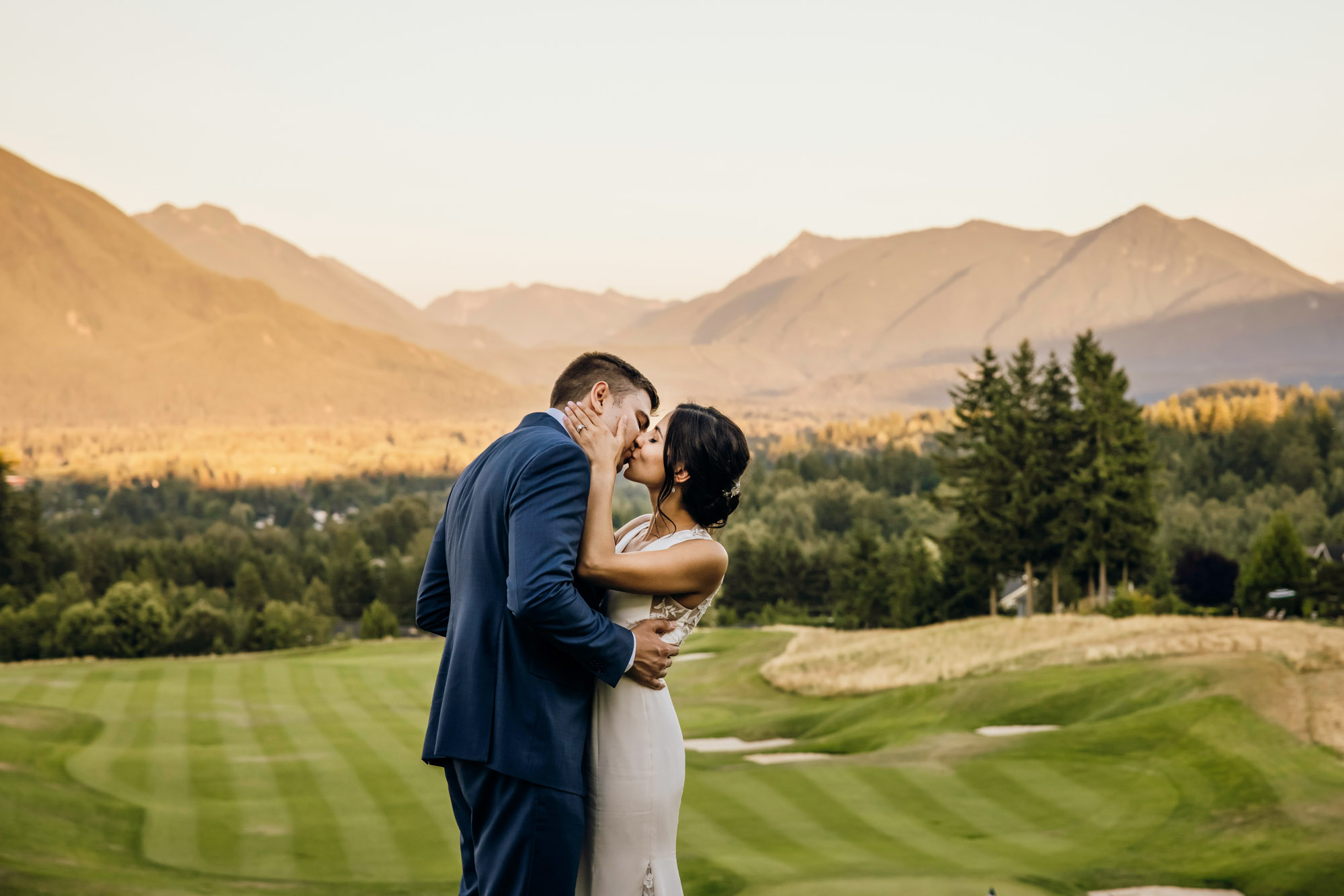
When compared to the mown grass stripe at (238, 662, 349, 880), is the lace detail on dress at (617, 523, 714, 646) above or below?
above

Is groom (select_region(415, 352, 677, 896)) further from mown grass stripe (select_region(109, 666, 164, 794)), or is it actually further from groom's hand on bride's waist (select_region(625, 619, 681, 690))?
mown grass stripe (select_region(109, 666, 164, 794))

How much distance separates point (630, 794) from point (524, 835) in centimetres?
42

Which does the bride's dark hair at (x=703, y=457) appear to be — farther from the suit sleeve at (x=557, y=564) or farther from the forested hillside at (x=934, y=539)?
the forested hillside at (x=934, y=539)

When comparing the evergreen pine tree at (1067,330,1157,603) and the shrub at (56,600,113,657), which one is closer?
the evergreen pine tree at (1067,330,1157,603)

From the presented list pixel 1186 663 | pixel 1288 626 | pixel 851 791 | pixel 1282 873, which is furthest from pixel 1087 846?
pixel 1288 626

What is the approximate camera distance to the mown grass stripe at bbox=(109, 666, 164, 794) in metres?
16.0

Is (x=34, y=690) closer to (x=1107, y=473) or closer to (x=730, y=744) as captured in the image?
(x=730, y=744)

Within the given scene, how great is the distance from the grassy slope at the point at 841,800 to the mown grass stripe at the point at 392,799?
0.17ft

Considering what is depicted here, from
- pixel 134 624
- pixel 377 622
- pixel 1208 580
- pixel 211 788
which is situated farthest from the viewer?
pixel 377 622

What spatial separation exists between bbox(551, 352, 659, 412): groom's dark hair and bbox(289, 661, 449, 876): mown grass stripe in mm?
8535

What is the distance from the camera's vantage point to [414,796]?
48.0ft

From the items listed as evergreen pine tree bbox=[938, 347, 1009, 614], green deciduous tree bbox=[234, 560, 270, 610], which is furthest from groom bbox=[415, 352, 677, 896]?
green deciduous tree bbox=[234, 560, 270, 610]

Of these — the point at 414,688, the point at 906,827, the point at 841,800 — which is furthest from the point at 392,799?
the point at 414,688

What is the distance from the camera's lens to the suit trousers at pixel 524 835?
3799 millimetres
